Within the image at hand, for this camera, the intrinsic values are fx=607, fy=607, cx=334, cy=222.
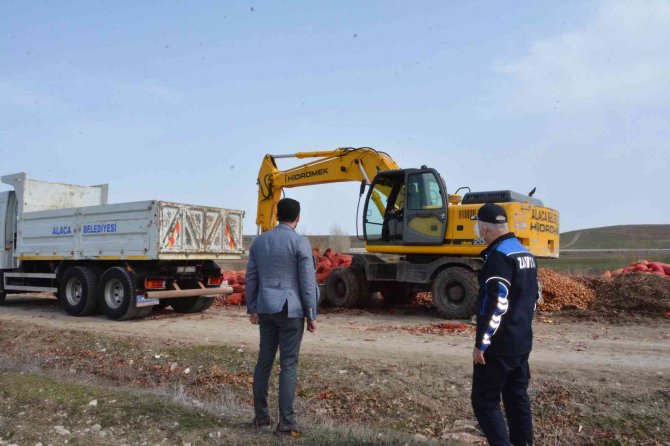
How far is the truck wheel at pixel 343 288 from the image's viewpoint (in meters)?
13.7

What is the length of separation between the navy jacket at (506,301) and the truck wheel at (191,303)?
10109mm

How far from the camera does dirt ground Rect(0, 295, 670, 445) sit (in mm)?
5953

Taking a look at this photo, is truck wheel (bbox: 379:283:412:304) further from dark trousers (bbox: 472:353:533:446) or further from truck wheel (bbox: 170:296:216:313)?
dark trousers (bbox: 472:353:533:446)

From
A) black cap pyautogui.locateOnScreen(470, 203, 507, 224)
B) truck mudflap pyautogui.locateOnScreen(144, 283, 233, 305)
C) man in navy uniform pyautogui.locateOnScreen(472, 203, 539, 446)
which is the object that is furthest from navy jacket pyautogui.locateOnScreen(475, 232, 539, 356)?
truck mudflap pyautogui.locateOnScreen(144, 283, 233, 305)

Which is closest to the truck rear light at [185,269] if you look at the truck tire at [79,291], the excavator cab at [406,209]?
the truck tire at [79,291]

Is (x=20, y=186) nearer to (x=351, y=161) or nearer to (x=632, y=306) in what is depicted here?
(x=351, y=161)

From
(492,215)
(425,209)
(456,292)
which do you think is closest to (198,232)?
(425,209)

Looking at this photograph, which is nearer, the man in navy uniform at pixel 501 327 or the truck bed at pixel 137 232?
the man in navy uniform at pixel 501 327

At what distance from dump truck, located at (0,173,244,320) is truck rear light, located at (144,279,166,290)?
19 millimetres

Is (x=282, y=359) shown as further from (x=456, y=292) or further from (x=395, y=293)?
(x=395, y=293)

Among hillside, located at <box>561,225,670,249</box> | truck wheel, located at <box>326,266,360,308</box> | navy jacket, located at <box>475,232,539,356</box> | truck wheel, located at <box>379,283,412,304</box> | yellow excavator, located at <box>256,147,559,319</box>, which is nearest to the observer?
navy jacket, located at <box>475,232,539,356</box>

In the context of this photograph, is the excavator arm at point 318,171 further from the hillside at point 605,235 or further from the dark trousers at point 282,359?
the hillside at point 605,235

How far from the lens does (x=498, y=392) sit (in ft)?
13.7

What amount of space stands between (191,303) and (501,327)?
33.8 ft
